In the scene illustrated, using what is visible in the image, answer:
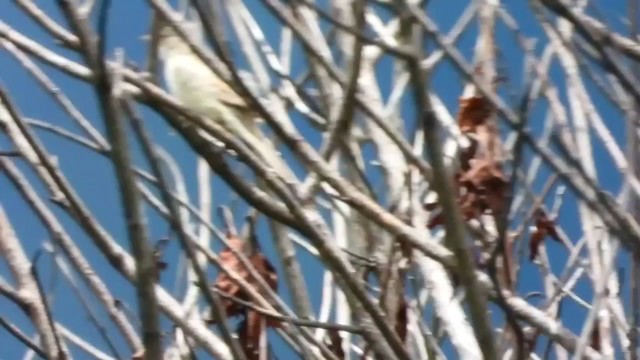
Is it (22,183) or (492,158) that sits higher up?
(492,158)

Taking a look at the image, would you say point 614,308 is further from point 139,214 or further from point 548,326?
point 139,214

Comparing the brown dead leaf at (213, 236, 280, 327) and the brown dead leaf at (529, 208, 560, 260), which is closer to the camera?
the brown dead leaf at (213, 236, 280, 327)

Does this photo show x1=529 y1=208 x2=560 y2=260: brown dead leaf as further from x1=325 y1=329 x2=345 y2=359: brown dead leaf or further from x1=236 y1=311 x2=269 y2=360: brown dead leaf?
x1=236 y1=311 x2=269 y2=360: brown dead leaf

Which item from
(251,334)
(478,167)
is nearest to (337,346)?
(251,334)

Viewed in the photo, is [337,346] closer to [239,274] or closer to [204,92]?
[239,274]

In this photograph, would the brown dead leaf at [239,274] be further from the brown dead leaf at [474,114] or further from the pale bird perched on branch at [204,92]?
the pale bird perched on branch at [204,92]

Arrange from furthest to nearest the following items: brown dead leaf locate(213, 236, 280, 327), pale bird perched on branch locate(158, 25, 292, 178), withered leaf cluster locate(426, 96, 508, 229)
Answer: pale bird perched on branch locate(158, 25, 292, 178) < brown dead leaf locate(213, 236, 280, 327) < withered leaf cluster locate(426, 96, 508, 229)

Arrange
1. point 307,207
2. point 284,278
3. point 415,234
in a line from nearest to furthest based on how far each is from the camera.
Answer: point 415,234, point 307,207, point 284,278

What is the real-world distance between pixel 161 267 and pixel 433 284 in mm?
370

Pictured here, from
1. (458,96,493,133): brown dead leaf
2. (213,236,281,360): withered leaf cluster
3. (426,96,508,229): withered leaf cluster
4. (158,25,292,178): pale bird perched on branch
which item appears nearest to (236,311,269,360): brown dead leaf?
(213,236,281,360): withered leaf cluster

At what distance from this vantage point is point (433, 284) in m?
1.46

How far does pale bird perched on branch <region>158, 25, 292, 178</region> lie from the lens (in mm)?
2640

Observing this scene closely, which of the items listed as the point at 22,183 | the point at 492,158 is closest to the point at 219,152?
the point at 22,183

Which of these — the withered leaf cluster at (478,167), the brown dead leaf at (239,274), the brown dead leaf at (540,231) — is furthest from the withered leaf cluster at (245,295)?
the brown dead leaf at (540,231)
